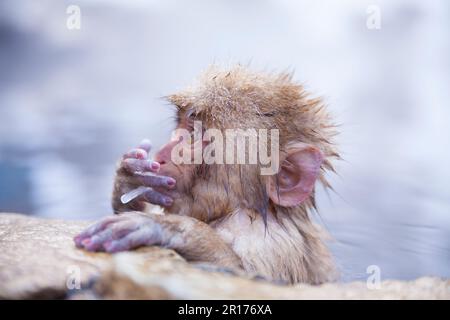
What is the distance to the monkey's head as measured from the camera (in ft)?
7.11

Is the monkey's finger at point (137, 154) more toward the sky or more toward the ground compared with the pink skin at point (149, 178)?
more toward the sky

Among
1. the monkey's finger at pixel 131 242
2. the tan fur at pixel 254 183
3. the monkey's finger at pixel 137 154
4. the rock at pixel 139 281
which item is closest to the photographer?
the rock at pixel 139 281

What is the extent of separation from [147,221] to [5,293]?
46 centimetres

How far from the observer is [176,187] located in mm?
2205

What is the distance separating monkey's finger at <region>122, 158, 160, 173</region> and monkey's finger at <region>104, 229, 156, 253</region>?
1.33ft

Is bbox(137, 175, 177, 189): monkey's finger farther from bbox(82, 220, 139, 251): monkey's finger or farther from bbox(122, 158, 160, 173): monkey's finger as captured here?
bbox(82, 220, 139, 251): monkey's finger

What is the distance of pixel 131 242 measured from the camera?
1.79 metres

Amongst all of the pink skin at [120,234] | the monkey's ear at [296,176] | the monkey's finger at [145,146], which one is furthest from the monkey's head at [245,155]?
the pink skin at [120,234]

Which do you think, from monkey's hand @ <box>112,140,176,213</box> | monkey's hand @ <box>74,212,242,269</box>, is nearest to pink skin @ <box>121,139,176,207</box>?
monkey's hand @ <box>112,140,176,213</box>

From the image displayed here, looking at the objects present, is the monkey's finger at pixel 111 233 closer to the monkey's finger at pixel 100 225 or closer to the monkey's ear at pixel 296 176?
the monkey's finger at pixel 100 225

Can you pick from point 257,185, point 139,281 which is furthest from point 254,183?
point 139,281

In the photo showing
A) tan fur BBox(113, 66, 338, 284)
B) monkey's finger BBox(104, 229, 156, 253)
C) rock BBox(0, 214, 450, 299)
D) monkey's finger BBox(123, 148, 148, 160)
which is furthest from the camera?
monkey's finger BBox(123, 148, 148, 160)

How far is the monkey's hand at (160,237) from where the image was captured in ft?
5.89
